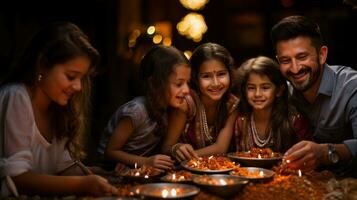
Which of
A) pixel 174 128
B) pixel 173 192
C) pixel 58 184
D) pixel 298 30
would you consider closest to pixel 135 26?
pixel 174 128

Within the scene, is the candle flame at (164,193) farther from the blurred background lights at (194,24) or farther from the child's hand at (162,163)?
the blurred background lights at (194,24)

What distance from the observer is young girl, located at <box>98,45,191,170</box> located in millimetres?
3793

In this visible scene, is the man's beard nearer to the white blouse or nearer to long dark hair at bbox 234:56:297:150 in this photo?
long dark hair at bbox 234:56:297:150

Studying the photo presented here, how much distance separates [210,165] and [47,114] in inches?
50.9

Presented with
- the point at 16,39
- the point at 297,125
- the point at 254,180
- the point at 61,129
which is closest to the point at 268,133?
the point at 297,125

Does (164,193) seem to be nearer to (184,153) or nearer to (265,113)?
(184,153)

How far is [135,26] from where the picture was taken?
9156 millimetres

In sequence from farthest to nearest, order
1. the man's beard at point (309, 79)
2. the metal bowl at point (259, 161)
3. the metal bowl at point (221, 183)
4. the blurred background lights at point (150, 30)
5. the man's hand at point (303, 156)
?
the blurred background lights at point (150, 30)
the man's beard at point (309, 79)
the metal bowl at point (259, 161)
the man's hand at point (303, 156)
the metal bowl at point (221, 183)

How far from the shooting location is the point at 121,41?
8562 mm

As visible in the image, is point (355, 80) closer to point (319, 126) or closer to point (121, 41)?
point (319, 126)

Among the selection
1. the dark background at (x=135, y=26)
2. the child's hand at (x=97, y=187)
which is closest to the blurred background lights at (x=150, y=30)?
the dark background at (x=135, y=26)

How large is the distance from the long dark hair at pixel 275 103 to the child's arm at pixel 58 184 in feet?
6.52

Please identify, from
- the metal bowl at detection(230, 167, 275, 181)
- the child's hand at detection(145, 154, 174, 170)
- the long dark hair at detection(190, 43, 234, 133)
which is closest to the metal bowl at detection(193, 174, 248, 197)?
the metal bowl at detection(230, 167, 275, 181)

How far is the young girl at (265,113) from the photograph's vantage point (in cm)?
390
